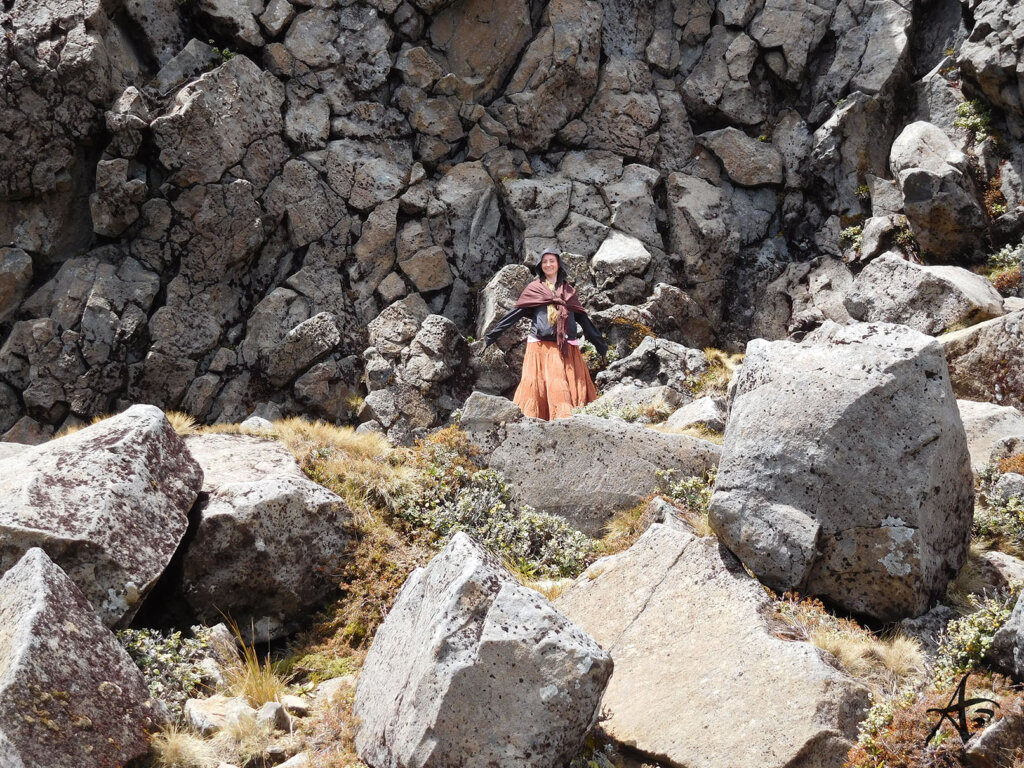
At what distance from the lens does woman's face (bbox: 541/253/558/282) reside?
17719 mm

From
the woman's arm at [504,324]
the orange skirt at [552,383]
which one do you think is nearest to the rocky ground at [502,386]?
the orange skirt at [552,383]

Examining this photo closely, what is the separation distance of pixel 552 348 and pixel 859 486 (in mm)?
9727

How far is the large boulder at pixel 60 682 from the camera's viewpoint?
18.0 feet

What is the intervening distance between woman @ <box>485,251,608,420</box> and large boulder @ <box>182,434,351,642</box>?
6736 mm

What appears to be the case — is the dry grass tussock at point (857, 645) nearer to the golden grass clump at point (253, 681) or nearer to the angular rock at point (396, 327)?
the golden grass clump at point (253, 681)

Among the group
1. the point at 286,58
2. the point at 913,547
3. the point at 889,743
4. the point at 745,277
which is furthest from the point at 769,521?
the point at 286,58

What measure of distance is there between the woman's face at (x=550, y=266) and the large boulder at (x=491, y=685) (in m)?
12.4

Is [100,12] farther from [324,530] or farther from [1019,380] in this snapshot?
[1019,380]

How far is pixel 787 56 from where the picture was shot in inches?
933

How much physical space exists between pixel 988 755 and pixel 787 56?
21.9 metres

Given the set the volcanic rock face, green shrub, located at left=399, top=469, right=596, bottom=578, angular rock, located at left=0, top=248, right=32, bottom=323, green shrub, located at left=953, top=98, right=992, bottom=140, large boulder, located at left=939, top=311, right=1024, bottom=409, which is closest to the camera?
green shrub, located at left=399, top=469, right=596, bottom=578

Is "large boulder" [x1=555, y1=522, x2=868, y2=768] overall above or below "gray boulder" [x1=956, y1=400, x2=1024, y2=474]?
below

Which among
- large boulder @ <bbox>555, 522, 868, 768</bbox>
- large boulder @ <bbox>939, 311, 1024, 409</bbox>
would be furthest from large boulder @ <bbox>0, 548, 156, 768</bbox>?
large boulder @ <bbox>939, 311, 1024, 409</bbox>

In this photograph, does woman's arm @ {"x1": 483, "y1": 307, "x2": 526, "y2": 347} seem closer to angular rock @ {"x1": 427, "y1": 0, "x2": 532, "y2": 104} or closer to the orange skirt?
the orange skirt
